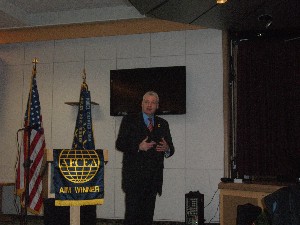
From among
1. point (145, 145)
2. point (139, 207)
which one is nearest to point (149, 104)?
point (145, 145)

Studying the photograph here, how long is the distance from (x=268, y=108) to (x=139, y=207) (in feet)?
7.04

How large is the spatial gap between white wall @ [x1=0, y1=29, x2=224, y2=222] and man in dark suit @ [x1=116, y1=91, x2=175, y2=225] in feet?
6.34

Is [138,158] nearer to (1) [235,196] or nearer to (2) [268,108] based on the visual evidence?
(1) [235,196]

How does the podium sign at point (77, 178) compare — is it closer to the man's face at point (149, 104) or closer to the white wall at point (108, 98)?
the man's face at point (149, 104)

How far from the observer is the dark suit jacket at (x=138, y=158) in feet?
11.1

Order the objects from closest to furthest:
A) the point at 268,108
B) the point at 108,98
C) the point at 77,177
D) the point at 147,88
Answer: the point at 77,177 < the point at 268,108 < the point at 147,88 < the point at 108,98

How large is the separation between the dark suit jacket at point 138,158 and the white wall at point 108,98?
6.37 feet

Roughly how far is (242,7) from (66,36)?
3.00 meters

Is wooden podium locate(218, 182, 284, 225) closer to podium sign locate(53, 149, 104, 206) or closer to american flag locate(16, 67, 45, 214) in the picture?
podium sign locate(53, 149, 104, 206)

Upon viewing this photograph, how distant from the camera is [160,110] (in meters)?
5.47

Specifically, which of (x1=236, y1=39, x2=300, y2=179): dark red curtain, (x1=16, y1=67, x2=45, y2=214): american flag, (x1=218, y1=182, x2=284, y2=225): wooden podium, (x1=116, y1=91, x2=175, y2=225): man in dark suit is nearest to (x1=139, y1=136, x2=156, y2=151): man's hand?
(x1=116, y1=91, x2=175, y2=225): man in dark suit

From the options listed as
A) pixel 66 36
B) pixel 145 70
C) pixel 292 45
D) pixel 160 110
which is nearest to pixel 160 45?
pixel 145 70

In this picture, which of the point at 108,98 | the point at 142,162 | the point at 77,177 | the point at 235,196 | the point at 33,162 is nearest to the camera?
the point at 77,177

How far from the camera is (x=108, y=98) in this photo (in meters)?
5.79
